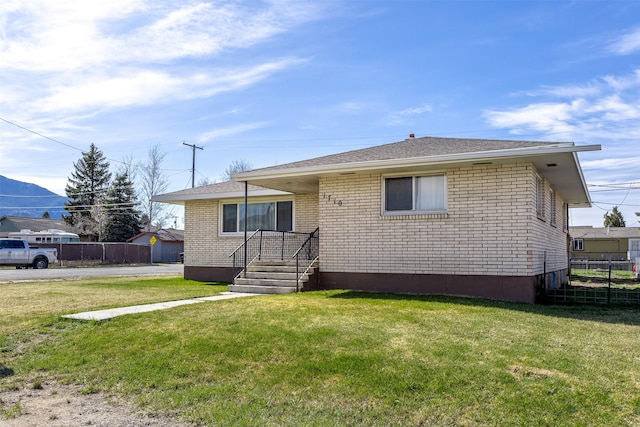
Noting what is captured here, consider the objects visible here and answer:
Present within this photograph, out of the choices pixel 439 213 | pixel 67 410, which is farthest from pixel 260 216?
pixel 67 410

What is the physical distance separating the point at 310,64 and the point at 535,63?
7.44m

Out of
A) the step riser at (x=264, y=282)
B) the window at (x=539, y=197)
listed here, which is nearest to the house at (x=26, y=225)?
the step riser at (x=264, y=282)

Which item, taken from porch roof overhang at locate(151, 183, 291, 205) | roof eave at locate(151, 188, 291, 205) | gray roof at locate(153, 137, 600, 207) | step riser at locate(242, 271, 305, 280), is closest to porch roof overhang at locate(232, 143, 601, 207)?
gray roof at locate(153, 137, 600, 207)

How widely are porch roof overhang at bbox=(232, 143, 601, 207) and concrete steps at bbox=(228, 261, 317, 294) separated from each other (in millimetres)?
2295

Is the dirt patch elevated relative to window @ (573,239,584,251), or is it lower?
lower

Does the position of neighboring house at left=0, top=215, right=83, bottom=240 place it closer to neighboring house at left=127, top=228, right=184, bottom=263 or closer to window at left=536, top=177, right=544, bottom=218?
neighboring house at left=127, top=228, right=184, bottom=263

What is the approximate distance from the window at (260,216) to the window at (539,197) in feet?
24.3

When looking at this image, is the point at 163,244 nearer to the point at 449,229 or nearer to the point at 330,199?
the point at 330,199

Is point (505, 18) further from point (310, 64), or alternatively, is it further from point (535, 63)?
point (310, 64)

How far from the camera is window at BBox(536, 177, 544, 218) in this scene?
12.3 meters

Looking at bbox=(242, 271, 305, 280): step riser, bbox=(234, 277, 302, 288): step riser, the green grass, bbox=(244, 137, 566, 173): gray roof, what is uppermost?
bbox=(244, 137, 566, 173): gray roof

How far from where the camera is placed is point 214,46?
1402 centimetres

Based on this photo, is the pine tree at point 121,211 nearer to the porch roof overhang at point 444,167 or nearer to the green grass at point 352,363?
the porch roof overhang at point 444,167

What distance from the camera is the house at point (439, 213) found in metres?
10.9
